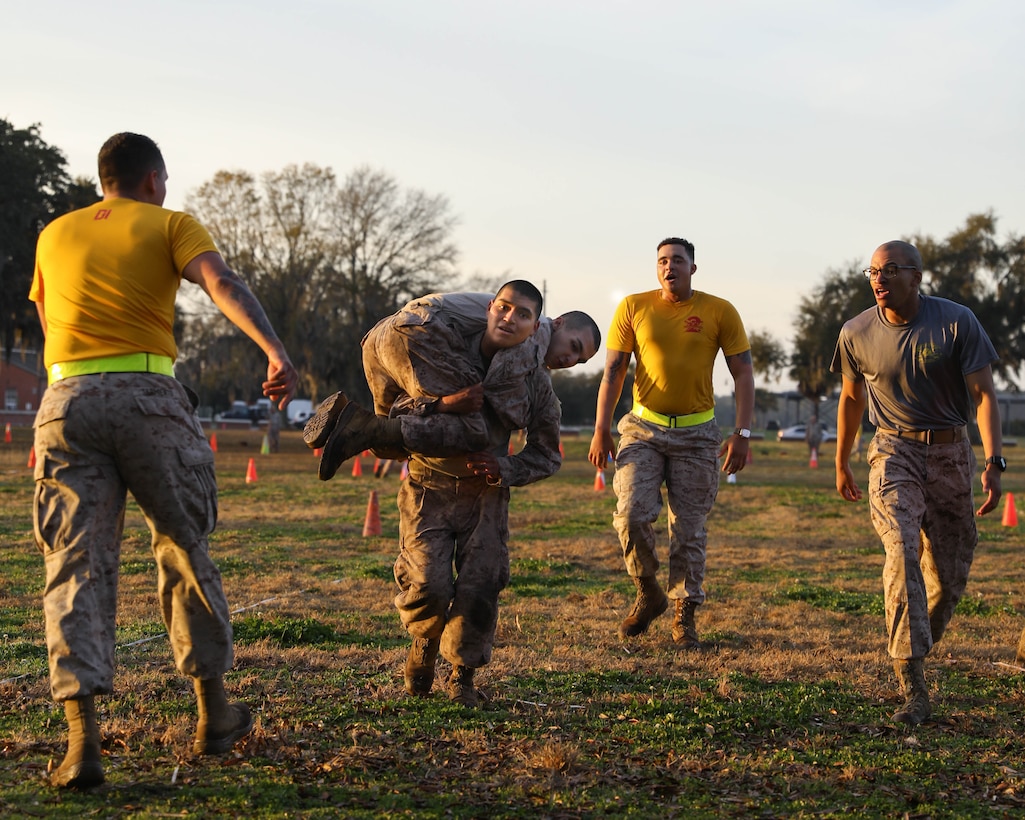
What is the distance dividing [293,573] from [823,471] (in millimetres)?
24873

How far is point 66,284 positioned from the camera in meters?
4.33

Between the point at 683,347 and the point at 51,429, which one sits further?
the point at 683,347

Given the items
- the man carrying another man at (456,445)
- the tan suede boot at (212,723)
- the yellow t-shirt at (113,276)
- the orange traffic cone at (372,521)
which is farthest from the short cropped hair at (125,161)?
the orange traffic cone at (372,521)

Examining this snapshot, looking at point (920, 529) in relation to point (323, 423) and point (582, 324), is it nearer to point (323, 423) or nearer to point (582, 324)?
point (582, 324)

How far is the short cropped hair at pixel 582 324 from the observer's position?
5.77m

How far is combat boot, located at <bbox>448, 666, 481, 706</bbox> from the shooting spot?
5.48 m

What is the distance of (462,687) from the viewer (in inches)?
217

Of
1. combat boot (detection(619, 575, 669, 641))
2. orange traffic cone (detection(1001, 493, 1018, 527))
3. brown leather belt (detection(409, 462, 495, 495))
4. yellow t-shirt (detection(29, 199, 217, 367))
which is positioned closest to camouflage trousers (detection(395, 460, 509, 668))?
brown leather belt (detection(409, 462, 495, 495))

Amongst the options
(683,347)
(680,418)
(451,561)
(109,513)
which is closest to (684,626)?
(680,418)

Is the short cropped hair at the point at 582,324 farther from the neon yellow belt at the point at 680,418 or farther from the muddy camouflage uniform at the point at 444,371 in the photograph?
the neon yellow belt at the point at 680,418

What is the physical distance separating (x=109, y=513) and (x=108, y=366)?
0.53 meters

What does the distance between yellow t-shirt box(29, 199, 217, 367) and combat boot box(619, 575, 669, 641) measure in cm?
385

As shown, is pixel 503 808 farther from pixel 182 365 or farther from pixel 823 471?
pixel 182 365

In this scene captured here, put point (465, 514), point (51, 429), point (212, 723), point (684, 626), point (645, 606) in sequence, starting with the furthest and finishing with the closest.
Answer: point (645, 606) → point (684, 626) → point (465, 514) → point (212, 723) → point (51, 429)
